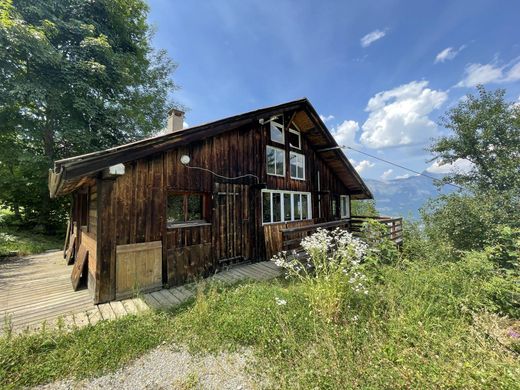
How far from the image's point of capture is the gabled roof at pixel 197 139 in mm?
4211

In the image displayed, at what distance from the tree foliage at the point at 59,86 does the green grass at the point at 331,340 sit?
11.3 m

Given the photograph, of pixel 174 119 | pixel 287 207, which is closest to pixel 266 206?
pixel 287 207

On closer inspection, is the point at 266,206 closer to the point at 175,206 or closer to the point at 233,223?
the point at 233,223

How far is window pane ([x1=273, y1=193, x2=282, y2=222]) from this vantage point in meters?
9.13

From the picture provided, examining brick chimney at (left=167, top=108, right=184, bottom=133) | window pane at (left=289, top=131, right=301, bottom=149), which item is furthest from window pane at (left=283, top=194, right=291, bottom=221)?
brick chimney at (left=167, top=108, right=184, bottom=133)

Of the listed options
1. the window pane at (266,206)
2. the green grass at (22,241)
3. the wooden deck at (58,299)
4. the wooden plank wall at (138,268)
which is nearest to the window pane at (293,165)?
the window pane at (266,206)

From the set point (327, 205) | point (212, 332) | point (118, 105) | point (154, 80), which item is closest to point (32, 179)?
point (118, 105)

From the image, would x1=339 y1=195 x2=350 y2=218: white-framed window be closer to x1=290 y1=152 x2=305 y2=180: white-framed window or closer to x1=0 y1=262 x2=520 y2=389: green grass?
x1=290 y1=152 x2=305 y2=180: white-framed window

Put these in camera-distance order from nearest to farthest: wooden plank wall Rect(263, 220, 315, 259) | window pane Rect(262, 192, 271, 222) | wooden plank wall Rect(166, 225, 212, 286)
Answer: wooden plank wall Rect(166, 225, 212, 286), wooden plank wall Rect(263, 220, 315, 259), window pane Rect(262, 192, 271, 222)

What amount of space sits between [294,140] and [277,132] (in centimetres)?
134

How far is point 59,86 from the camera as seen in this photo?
34.9 feet

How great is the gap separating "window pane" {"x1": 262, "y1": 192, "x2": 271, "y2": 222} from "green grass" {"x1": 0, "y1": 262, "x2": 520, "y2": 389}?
4455mm

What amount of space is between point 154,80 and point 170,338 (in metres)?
17.0

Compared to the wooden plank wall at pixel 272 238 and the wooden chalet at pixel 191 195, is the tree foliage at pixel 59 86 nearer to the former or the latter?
the wooden chalet at pixel 191 195
